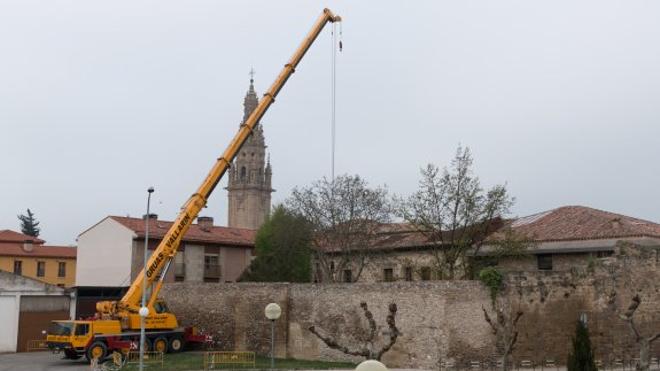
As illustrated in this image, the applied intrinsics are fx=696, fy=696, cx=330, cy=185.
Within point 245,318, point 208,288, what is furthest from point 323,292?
point 208,288

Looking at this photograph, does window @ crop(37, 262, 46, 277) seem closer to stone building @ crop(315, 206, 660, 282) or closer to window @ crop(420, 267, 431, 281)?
stone building @ crop(315, 206, 660, 282)

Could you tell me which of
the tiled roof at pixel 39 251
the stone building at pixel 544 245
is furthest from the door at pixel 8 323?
the tiled roof at pixel 39 251

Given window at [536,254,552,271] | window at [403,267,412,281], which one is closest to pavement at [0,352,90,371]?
window at [403,267,412,281]

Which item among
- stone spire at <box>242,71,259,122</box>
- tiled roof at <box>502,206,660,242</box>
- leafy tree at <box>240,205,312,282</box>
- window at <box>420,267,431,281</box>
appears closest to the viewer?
tiled roof at <box>502,206,660,242</box>

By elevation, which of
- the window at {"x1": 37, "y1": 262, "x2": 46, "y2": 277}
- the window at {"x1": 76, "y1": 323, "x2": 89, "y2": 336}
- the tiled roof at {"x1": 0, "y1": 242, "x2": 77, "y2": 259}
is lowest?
the window at {"x1": 76, "y1": 323, "x2": 89, "y2": 336}

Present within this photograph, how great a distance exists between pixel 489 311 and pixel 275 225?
23.3 meters

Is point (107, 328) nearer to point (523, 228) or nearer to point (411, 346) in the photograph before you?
point (411, 346)

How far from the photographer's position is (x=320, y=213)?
46688mm

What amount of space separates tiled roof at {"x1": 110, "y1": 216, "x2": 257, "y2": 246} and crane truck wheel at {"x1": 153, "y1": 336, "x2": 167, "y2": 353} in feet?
47.7

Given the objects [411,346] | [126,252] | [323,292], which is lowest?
[411,346]

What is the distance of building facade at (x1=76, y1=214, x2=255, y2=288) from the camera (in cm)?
4847

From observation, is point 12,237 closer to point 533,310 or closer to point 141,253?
point 141,253

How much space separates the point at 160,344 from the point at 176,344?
1.06m

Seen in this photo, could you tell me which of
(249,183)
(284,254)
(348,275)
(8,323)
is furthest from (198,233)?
(249,183)
